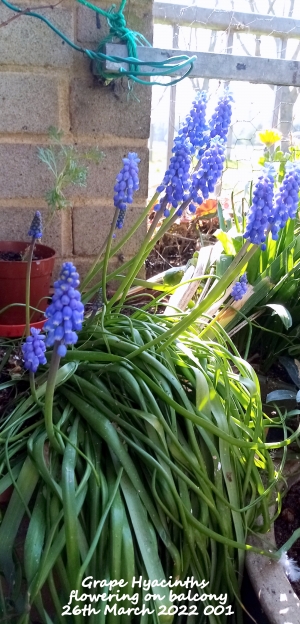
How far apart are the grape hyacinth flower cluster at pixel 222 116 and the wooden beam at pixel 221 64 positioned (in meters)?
0.35

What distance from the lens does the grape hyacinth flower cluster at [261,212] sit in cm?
75

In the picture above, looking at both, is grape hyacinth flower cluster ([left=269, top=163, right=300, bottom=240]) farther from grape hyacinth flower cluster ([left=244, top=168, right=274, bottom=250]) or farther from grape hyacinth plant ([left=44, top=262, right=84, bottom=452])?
grape hyacinth plant ([left=44, top=262, right=84, bottom=452])

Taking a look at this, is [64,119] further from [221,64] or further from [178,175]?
[178,175]

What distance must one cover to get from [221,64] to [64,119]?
0.41 meters

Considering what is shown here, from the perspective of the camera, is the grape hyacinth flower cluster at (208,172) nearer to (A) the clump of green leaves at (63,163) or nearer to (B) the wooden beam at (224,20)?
(A) the clump of green leaves at (63,163)

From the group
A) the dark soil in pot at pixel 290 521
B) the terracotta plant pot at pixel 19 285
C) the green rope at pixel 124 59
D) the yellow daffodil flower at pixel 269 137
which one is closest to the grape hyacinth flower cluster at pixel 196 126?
the green rope at pixel 124 59

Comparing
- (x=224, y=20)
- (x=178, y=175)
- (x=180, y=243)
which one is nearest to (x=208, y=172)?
(x=178, y=175)

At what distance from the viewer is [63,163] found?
4.31 ft

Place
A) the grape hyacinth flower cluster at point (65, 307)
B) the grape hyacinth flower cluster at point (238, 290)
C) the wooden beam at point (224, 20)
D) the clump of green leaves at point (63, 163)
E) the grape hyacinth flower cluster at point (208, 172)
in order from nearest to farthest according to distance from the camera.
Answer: the grape hyacinth flower cluster at point (65, 307)
the grape hyacinth flower cluster at point (208, 172)
the grape hyacinth flower cluster at point (238, 290)
the clump of green leaves at point (63, 163)
the wooden beam at point (224, 20)

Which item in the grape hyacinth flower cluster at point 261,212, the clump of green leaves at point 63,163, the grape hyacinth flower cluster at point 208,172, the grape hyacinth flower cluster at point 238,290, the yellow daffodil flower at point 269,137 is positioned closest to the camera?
the grape hyacinth flower cluster at point 261,212

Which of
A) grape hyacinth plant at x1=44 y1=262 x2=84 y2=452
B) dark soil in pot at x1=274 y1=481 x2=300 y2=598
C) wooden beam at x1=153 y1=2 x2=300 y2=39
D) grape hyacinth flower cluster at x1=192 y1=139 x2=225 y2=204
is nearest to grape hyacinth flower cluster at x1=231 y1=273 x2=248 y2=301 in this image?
grape hyacinth flower cluster at x1=192 y1=139 x2=225 y2=204

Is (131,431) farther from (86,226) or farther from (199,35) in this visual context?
(199,35)

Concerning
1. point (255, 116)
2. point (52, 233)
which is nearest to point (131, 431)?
point (52, 233)

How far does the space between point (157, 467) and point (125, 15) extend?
3.63 ft
